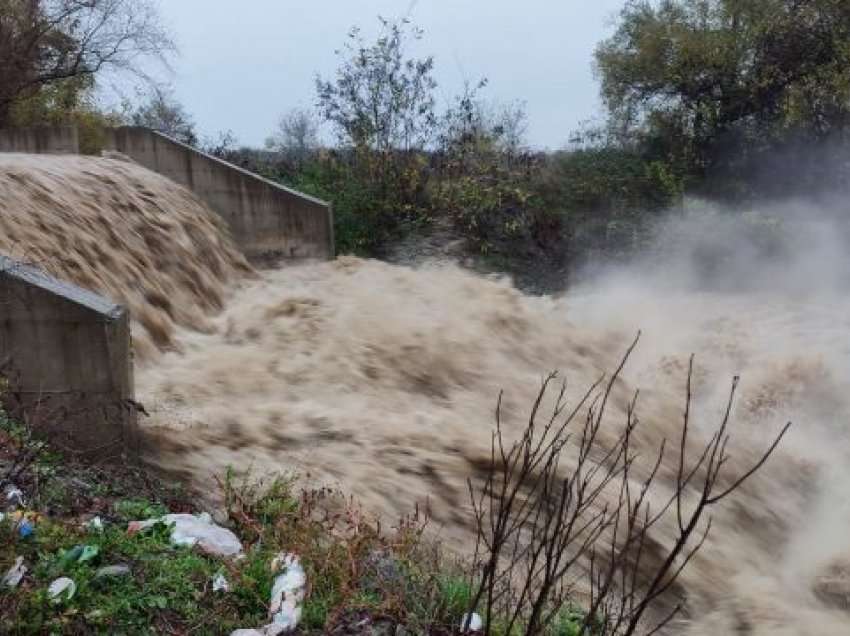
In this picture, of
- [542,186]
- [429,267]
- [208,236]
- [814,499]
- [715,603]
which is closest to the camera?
[715,603]

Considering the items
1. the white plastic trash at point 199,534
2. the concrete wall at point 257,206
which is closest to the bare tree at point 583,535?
the white plastic trash at point 199,534

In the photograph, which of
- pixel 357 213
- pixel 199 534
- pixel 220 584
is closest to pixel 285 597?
pixel 220 584

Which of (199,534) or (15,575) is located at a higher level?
(15,575)

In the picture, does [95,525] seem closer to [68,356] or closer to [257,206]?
[68,356]

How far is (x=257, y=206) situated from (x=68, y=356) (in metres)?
8.16

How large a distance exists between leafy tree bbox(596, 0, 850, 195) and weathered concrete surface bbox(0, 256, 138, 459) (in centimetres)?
1606

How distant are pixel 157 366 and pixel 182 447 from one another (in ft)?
6.05

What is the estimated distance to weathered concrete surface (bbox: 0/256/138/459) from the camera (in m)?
5.74

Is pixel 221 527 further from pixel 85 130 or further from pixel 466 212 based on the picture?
pixel 85 130

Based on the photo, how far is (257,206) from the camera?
45.1 feet

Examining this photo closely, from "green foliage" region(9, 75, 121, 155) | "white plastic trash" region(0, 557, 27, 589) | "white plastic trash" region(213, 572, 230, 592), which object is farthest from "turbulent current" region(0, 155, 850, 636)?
"green foliage" region(9, 75, 121, 155)

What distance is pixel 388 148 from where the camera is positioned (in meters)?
17.9

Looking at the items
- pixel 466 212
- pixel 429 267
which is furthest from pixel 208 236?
pixel 466 212

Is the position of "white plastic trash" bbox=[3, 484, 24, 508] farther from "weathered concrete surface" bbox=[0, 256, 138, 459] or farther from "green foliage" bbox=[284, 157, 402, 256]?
"green foliage" bbox=[284, 157, 402, 256]
